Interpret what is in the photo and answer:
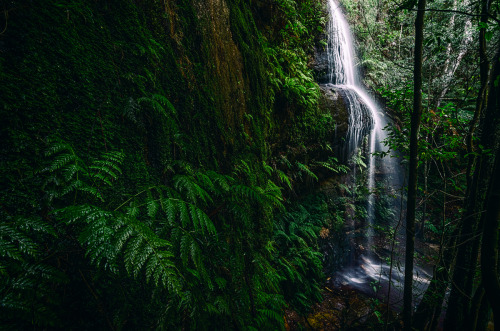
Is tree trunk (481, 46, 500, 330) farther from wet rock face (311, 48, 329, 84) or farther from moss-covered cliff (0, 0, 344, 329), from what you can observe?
wet rock face (311, 48, 329, 84)

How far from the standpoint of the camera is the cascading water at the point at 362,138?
705cm

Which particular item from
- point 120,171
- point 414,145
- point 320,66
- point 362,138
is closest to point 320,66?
point 320,66

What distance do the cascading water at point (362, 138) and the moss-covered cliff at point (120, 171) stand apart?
21.5ft

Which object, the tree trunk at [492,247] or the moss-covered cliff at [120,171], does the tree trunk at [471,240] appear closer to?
the tree trunk at [492,247]

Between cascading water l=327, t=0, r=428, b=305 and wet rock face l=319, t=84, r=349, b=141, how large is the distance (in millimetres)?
306

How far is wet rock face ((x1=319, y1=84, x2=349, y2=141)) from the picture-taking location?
766 cm

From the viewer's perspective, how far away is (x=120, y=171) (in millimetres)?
1095

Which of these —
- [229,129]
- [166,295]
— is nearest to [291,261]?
[229,129]

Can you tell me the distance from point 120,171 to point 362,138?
405 inches

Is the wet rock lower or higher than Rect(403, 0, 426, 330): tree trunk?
higher

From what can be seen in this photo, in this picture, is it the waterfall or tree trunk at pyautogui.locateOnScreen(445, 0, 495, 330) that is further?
the waterfall

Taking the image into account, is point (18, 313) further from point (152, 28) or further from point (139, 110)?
point (152, 28)

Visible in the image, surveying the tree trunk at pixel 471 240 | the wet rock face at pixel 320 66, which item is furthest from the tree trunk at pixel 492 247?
the wet rock face at pixel 320 66

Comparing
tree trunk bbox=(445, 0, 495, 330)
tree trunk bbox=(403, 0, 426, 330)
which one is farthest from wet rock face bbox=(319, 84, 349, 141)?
tree trunk bbox=(403, 0, 426, 330)
